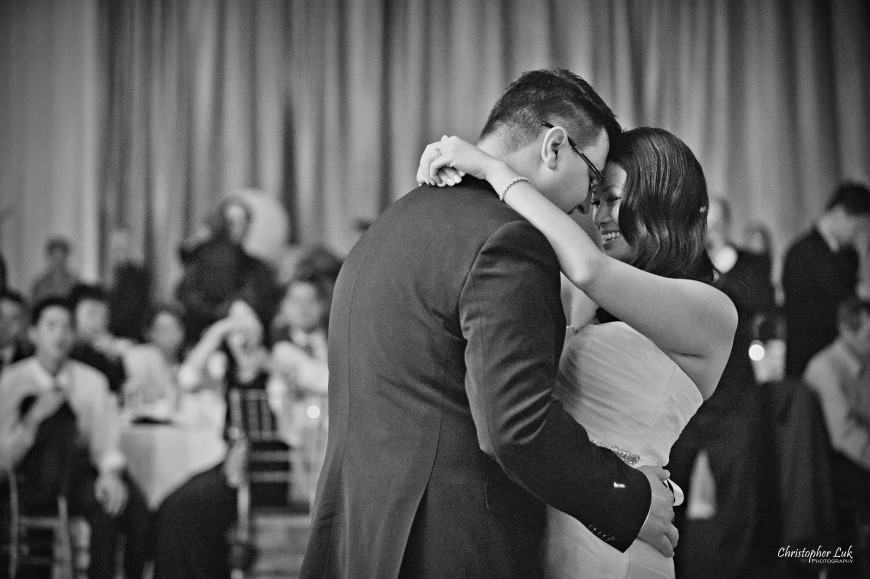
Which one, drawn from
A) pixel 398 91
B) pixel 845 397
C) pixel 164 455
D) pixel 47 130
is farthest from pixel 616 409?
pixel 47 130

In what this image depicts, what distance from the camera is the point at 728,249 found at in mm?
6047

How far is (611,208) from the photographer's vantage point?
1.70m

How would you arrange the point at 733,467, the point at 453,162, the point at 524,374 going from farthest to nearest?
the point at 733,467, the point at 453,162, the point at 524,374

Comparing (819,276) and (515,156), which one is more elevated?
(515,156)

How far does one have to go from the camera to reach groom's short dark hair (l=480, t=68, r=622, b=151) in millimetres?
1508

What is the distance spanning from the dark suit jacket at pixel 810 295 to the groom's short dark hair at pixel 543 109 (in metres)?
4.13

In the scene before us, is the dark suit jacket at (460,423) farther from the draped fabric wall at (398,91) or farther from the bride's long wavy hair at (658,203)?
the draped fabric wall at (398,91)

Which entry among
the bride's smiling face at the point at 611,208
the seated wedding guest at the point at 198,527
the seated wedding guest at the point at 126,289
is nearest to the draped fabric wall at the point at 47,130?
the seated wedding guest at the point at 126,289

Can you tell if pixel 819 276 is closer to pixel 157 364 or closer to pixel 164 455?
pixel 164 455

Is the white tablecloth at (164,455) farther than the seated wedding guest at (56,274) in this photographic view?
No

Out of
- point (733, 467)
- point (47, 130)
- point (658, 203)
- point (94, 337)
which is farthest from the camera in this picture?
point (47, 130)

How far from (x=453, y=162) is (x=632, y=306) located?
0.35 metres

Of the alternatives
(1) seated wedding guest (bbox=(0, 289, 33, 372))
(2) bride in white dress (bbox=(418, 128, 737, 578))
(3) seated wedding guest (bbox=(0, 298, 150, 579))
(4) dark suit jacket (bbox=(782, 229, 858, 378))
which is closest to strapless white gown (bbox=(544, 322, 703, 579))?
(2) bride in white dress (bbox=(418, 128, 737, 578))

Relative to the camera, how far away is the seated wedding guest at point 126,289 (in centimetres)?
746
